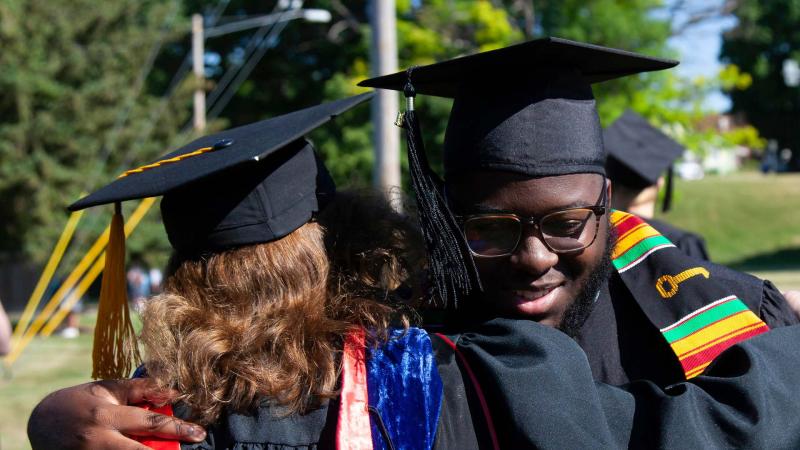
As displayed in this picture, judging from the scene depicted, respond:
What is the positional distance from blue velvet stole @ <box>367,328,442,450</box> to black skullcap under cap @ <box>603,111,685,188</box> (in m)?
3.20

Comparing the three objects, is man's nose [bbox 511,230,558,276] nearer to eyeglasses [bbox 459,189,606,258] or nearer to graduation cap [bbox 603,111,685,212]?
eyeglasses [bbox 459,189,606,258]

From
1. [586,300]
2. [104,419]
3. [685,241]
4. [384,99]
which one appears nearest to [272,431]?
[104,419]

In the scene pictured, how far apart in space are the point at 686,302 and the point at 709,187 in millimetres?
38141

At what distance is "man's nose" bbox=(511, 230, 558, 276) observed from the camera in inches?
79.3

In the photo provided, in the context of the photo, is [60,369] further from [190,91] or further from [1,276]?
[1,276]

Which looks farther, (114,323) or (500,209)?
(114,323)

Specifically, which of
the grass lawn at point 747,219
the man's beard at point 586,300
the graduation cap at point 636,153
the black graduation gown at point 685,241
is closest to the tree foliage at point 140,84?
the graduation cap at point 636,153

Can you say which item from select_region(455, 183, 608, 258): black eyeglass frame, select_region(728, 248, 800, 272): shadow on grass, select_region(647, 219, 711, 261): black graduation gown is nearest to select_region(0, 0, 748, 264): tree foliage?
select_region(647, 219, 711, 261): black graduation gown

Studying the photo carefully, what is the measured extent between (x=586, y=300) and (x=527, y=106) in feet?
1.59

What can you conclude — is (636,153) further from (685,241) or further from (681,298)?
(681,298)

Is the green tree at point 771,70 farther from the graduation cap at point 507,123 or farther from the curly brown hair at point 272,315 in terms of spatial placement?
the curly brown hair at point 272,315

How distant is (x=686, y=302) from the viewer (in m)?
2.22

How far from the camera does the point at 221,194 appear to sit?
219cm

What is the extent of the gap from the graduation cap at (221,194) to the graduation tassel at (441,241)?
25cm
